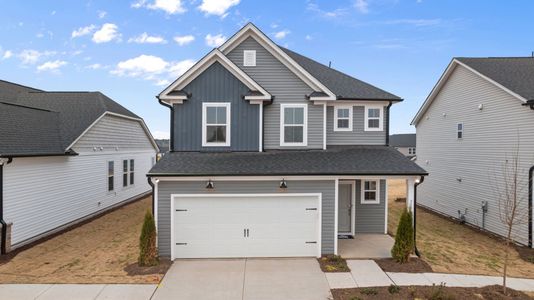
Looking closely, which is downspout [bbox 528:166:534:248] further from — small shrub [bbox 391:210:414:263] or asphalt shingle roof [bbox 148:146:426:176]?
small shrub [bbox 391:210:414:263]

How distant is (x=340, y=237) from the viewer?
12039 millimetres

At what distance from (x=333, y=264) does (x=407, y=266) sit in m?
2.25

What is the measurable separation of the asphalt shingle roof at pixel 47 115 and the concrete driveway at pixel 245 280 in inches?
307

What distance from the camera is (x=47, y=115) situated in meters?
14.5

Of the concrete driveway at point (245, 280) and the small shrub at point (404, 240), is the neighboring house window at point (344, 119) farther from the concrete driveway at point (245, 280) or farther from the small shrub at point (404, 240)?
the concrete driveway at point (245, 280)

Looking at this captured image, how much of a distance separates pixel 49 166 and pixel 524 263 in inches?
741

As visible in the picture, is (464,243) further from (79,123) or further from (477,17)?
(79,123)

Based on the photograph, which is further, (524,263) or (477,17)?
(477,17)

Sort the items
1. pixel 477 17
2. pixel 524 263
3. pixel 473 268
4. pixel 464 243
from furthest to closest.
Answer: pixel 477 17 → pixel 464 243 → pixel 524 263 → pixel 473 268

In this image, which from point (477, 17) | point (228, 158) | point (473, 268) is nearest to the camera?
point (473, 268)

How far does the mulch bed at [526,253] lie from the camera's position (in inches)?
405

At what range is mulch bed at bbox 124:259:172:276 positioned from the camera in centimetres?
855

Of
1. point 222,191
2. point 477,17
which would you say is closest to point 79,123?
point 222,191

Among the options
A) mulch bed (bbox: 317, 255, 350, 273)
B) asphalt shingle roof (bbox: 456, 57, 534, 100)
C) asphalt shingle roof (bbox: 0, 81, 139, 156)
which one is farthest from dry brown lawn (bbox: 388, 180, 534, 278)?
asphalt shingle roof (bbox: 0, 81, 139, 156)
